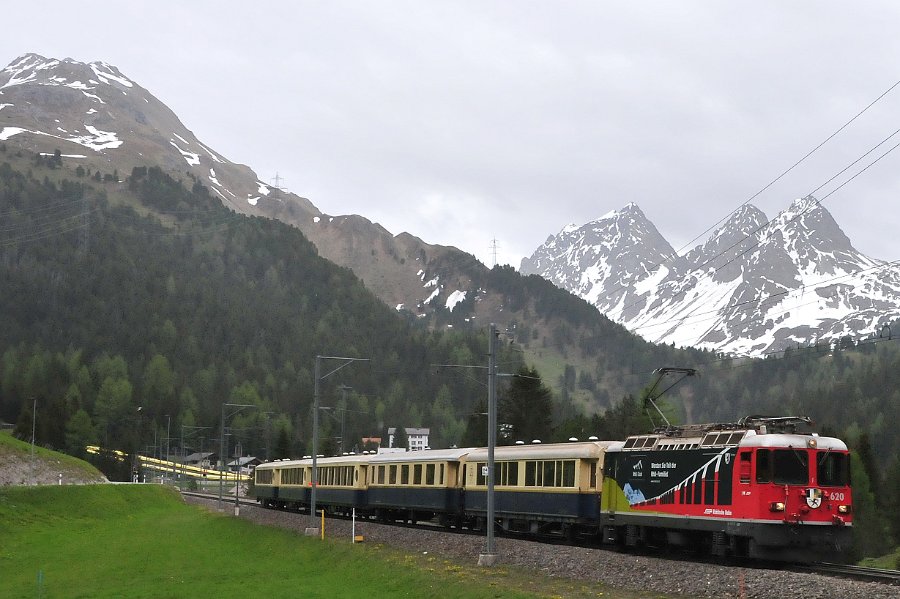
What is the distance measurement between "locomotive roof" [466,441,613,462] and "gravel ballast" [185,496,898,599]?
4.55 meters

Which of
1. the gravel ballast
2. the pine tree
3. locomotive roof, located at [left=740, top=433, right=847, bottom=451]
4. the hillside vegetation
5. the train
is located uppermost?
the pine tree

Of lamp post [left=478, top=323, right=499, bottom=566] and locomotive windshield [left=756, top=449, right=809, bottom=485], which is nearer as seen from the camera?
locomotive windshield [left=756, top=449, right=809, bottom=485]

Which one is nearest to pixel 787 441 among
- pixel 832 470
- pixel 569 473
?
pixel 832 470

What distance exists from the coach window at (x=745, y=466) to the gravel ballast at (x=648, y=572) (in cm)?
321

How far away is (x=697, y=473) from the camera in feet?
121

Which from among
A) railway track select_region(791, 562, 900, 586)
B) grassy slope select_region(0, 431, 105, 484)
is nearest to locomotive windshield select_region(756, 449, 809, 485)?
railway track select_region(791, 562, 900, 586)

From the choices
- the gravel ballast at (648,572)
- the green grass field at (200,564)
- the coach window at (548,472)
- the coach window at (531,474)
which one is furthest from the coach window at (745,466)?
the coach window at (531,474)

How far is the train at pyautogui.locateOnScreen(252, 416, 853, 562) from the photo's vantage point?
34.2m

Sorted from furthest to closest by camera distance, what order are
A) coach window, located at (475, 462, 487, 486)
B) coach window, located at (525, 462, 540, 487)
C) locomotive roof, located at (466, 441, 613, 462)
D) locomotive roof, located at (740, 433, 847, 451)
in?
coach window, located at (475, 462, 487, 486), coach window, located at (525, 462, 540, 487), locomotive roof, located at (466, 441, 613, 462), locomotive roof, located at (740, 433, 847, 451)

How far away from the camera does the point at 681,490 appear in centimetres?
3778

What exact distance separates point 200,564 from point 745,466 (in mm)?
28804

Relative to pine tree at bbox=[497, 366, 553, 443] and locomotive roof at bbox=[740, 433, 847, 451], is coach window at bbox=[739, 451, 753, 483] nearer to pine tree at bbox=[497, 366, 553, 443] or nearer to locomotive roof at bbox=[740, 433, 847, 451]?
locomotive roof at bbox=[740, 433, 847, 451]

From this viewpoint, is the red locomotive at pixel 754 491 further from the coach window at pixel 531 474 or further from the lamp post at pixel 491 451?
the coach window at pixel 531 474

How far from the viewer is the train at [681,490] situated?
34.2 metres
